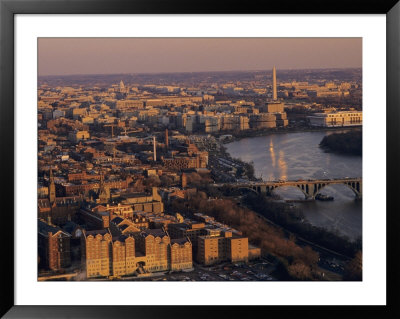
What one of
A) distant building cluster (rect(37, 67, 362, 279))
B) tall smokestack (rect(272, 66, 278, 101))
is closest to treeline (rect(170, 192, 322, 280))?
distant building cluster (rect(37, 67, 362, 279))

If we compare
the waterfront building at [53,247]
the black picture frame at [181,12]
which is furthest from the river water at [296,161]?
the waterfront building at [53,247]

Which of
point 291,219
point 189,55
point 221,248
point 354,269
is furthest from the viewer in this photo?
point 291,219

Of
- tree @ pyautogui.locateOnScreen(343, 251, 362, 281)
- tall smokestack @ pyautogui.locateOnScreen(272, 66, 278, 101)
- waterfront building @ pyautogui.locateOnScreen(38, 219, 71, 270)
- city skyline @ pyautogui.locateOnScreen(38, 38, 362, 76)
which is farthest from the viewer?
tall smokestack @ pyautogui.locateOnScreen(272, 66, 278, 101)

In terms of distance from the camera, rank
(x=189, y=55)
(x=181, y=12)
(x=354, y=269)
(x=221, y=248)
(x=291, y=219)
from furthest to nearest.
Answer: (x=291, y=219) < (x=189, y=55) < (x=221, y=248) < (x=354, y=269) < (x=181, y=12)

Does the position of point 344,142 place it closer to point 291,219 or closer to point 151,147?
point 291,219

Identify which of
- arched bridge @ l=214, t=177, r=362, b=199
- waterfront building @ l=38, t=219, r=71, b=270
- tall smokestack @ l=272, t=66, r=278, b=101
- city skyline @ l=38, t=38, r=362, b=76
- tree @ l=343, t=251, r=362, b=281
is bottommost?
tree @ l=343, t=251, r=362, b=281

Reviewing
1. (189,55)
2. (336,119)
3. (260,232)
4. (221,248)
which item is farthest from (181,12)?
(336,119)

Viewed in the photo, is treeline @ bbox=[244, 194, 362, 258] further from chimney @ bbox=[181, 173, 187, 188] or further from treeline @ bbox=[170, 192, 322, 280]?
chimney @ bbox=[181, 173, 187, 188]
